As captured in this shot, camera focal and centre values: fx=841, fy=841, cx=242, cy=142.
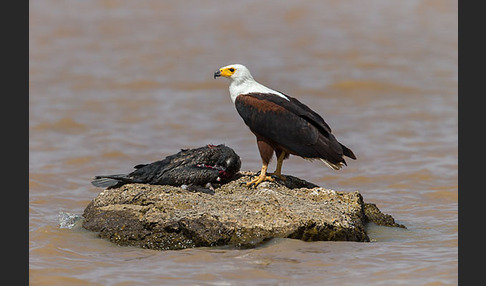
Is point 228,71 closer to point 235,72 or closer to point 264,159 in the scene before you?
point 235,72

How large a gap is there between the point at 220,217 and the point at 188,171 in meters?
1.05

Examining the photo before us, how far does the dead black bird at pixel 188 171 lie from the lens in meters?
8.63

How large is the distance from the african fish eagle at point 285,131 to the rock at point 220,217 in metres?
0.49

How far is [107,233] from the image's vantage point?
809 cm

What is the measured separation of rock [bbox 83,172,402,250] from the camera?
7.69 m

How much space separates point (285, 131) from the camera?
8.88 metres

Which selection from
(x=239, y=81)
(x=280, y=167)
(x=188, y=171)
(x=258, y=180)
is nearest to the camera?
(x=188, y=171)

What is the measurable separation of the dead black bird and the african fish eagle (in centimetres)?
33

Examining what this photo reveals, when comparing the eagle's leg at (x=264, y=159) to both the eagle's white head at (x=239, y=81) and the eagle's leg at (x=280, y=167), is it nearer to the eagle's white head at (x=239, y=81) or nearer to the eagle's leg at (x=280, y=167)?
the eagle's leg at (x=280, y=167)

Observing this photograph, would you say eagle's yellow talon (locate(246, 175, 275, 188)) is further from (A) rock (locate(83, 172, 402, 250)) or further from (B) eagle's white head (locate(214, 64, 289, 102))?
(B) eagle's white head (locate(214, 64, 289, 102))

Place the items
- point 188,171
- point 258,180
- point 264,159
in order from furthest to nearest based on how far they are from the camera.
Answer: point 264,159, point 258,180, point 188,171

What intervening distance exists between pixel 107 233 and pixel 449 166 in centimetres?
678

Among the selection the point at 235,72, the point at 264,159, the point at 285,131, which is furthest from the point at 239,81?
the point at 264,159

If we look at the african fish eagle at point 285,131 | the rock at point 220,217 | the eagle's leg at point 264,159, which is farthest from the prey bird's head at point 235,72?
the rock at point 220,217
